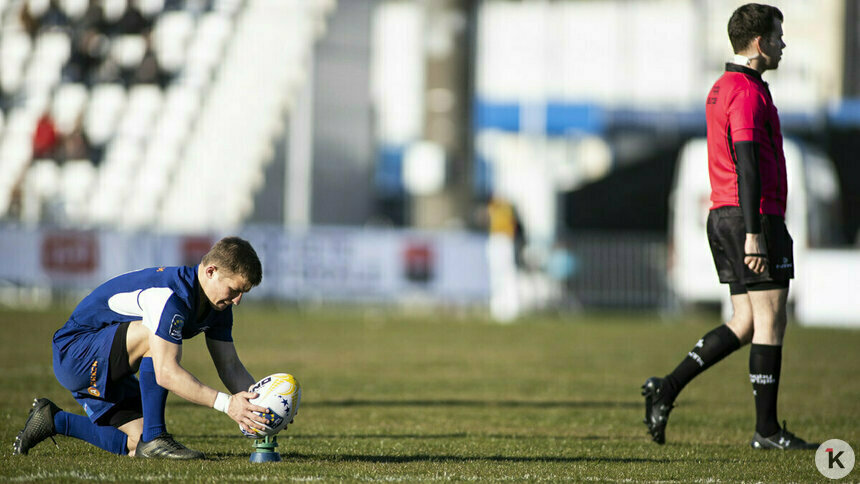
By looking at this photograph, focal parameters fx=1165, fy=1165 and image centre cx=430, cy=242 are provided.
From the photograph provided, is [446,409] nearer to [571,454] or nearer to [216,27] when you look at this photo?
[571,454]

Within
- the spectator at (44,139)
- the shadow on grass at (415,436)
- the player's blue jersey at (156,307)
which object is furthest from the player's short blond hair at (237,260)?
the spectator at (44,139)

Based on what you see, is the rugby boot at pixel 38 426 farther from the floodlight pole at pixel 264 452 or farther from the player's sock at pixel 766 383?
the player's sock at pixel 766 383

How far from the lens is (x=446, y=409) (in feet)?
28.8

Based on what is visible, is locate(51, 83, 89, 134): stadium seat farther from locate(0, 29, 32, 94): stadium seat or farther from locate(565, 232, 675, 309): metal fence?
locate(565, 232, 675, 309): metal fence

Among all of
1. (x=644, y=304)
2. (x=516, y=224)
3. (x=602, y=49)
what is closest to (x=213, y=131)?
(x=516, y=224)

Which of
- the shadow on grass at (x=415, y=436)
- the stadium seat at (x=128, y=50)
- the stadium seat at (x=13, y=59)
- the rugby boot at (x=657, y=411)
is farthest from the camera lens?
the stadium seat at (x=128, y=50)

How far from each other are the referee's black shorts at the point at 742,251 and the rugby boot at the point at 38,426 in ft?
12.6

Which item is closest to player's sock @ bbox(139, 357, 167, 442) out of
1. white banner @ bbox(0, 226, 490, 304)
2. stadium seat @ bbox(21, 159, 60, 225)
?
white banner @ bbox(0, 226, 490, 304)

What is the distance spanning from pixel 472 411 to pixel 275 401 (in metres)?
3.48

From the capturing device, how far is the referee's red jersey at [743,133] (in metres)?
6.75

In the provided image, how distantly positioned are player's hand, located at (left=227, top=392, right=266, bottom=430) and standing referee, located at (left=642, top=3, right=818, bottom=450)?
8.81 feet

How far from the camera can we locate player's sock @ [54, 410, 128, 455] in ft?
→ 19.9

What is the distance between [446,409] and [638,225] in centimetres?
2221

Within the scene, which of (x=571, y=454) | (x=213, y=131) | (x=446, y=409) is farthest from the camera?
(x=213, y=131)
